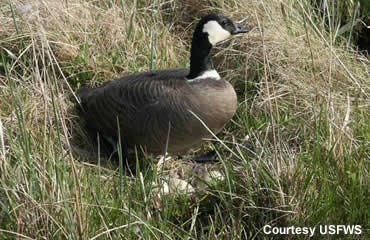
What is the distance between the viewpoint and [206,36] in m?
3.42

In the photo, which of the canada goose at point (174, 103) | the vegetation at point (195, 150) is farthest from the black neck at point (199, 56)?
the vegetation at point (195, 150)

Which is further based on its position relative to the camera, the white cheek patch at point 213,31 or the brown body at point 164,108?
the white cheek patch at point 213,31

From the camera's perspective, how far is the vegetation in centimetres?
227

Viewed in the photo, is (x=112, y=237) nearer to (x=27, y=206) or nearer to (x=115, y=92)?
(x=27, y=206)

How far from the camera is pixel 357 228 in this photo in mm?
2350

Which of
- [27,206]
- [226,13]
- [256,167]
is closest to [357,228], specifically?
[256,167]

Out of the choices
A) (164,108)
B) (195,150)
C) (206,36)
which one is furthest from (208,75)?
(195,150)

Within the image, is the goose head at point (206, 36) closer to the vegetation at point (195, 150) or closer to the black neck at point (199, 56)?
the black neck at point (199, 56)

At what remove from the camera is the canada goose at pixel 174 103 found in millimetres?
3297

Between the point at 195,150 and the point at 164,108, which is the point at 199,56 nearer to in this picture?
the point at 164,108

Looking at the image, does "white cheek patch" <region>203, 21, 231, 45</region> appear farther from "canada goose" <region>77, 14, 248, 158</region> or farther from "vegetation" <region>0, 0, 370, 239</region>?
"vegetation" <region>0, 0, 370, 239</region>

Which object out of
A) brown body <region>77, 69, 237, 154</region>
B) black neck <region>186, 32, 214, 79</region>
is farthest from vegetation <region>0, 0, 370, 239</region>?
black neck <region>186, 32, 214, 79</region>

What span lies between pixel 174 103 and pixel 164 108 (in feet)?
0.24

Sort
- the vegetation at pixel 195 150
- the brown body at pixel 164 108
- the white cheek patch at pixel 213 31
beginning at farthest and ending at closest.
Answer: the white cheek patch at pixel 213 31
the brown body at pixel 164 108
the vegetation at pixel 195 150
